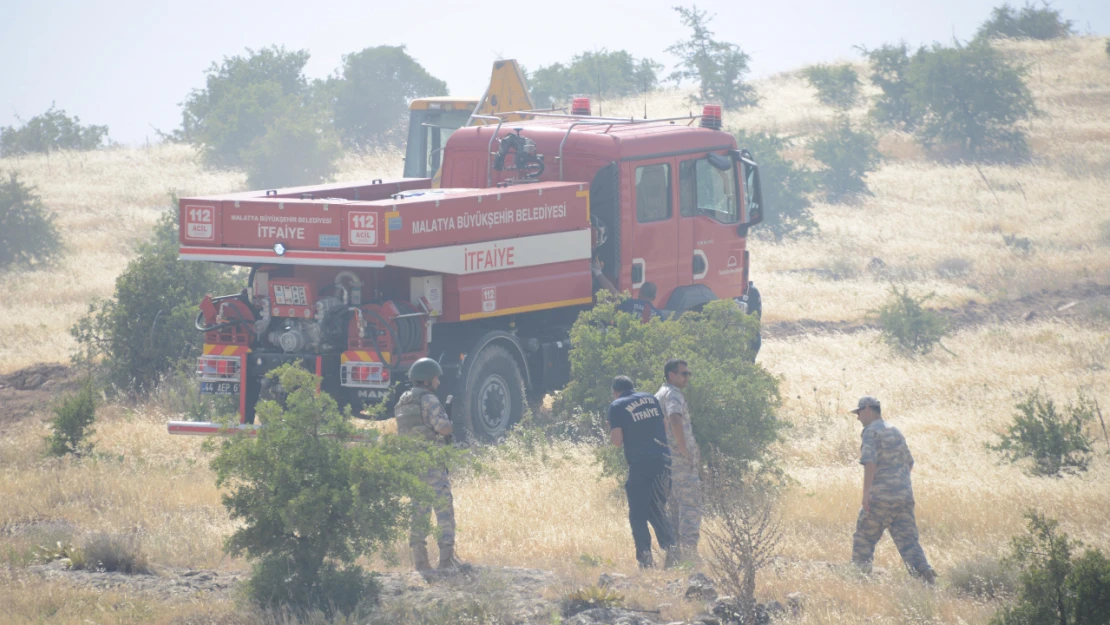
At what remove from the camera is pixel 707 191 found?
1513 cm

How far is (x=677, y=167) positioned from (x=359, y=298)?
4.78 meters

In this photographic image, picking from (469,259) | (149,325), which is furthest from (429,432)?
(149,325)

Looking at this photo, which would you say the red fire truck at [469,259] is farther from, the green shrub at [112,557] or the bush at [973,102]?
the bush at [973,102]

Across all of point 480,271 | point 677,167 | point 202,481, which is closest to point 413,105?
point 677,167

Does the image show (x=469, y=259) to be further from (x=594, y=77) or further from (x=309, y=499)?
(x=594, y=77)

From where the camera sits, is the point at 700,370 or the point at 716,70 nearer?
the point at 700,370

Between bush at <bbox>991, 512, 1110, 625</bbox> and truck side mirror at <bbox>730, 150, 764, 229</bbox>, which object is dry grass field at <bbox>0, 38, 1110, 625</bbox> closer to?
bush at <bbox>991, 512, 1110, 625</bbox>

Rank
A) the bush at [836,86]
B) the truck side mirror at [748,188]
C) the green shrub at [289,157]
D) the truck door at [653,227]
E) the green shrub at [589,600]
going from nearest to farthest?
the green shrub at [589,600], the truck door at [653,227], the truck side mirror at [748,188], the green shrub at [289,157], the bush at [836,86]

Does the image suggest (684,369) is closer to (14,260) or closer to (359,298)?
(359,298)

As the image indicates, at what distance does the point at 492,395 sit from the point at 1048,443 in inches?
221

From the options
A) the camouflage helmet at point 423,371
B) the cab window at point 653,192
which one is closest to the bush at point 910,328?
the cab window at point 653,192

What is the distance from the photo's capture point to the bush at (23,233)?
2773cm

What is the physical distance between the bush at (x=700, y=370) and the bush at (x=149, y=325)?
17.9ft

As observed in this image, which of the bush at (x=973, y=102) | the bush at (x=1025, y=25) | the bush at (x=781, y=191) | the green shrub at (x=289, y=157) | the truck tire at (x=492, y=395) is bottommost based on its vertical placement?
the truck tire at (x=492, y=395)
